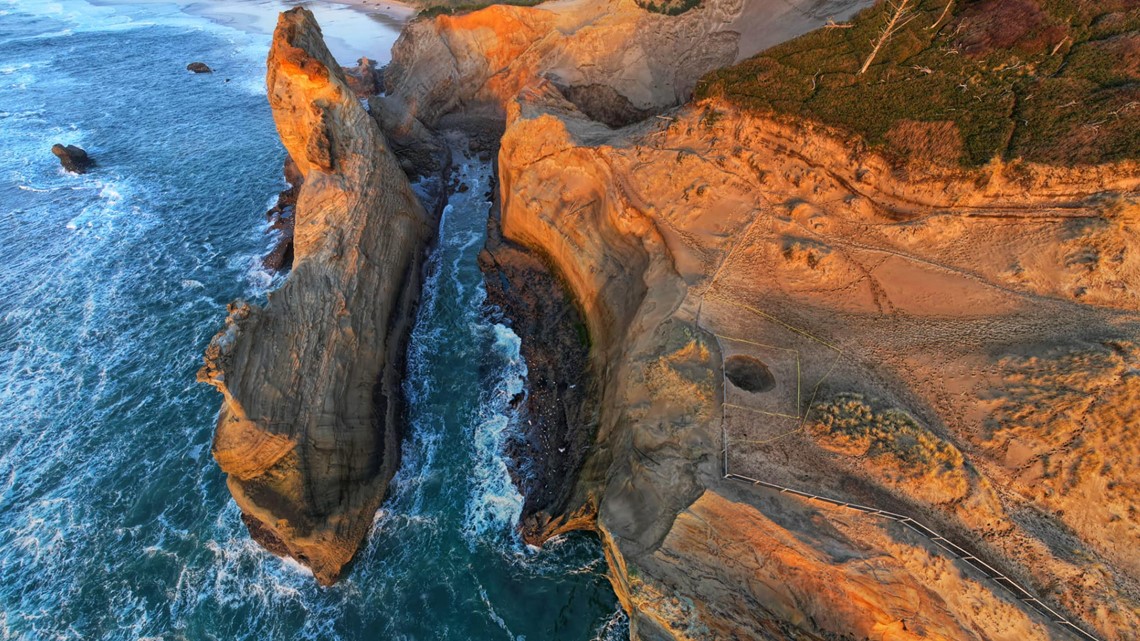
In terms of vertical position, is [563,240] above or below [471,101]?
below

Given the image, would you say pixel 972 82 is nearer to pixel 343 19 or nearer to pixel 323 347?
pixel 323 347

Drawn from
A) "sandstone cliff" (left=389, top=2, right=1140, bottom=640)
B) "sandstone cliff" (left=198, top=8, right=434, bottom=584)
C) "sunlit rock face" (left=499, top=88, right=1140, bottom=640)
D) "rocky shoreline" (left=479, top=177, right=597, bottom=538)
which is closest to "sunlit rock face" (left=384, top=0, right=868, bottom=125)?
"sandstone cliff" (left=389, top=2, right=1140, bottom=640)

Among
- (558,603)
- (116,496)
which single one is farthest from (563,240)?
(116,496)

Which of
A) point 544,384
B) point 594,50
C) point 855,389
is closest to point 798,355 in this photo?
point 855,389

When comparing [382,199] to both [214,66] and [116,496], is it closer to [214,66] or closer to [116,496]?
[116,496]

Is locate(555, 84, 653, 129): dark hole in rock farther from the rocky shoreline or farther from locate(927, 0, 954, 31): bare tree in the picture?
locate(927, 0, 954, 31): bare tree

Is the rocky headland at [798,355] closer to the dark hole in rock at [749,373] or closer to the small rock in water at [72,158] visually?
the dark hole in rock at [749,373]
